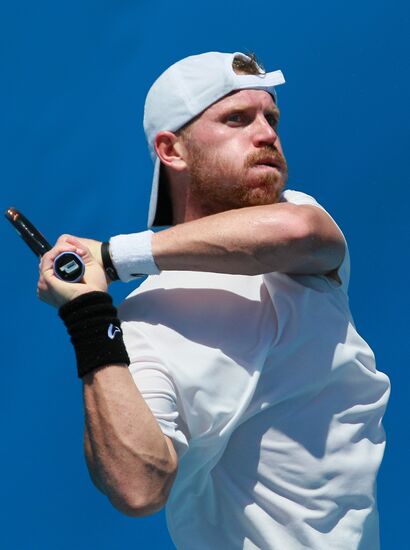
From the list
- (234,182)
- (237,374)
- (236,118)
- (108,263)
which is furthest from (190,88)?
(237,374)

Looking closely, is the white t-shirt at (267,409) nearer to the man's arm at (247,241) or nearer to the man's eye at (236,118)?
the man's arm at (247,241)

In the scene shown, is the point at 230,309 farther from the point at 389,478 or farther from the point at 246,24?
the point at 246,24

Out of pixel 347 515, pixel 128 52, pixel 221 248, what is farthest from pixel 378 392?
pixel 128 52

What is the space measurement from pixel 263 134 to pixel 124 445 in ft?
1.93

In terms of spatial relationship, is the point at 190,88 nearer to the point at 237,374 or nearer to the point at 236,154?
the point at 236,154

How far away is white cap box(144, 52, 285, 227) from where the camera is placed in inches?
71.9

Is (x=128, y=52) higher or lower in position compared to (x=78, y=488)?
higher

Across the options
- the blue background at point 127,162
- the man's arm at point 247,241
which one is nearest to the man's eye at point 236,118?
the man's arm at point 247,241

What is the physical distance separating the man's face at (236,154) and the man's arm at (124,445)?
1.34 feet

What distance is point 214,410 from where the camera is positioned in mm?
1541

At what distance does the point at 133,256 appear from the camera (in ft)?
5.14

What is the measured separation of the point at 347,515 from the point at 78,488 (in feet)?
4.60

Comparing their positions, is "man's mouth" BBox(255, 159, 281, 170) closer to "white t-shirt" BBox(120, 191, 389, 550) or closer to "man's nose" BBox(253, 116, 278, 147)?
"man's nose" BBox(253, 116, 278, 147)

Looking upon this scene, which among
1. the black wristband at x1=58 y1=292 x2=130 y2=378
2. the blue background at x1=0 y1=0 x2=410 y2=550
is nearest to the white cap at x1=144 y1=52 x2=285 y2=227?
the black wristband at x1=58 y1=292 x2=130 y2=378
